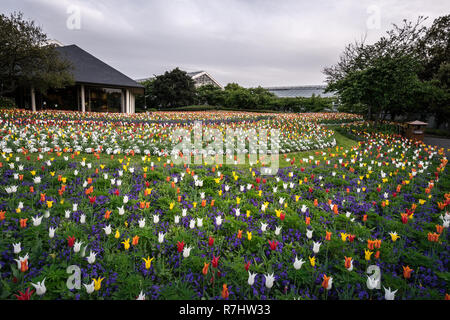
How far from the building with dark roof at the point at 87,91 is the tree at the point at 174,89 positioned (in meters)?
10.7

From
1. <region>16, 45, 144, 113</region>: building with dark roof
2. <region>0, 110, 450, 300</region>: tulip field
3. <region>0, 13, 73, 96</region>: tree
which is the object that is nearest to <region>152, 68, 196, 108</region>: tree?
<region>16, 45, 144, 113</region>: building with dark roof

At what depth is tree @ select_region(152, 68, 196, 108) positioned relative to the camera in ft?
132

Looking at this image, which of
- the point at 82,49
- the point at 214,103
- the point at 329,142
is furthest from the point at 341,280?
the point at 214,103

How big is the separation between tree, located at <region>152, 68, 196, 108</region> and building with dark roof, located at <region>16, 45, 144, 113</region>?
10746 mm

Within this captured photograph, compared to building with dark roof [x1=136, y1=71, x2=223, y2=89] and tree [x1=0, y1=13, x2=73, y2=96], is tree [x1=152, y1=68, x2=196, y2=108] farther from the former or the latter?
tree [x1=0, y1=13, x2=73, y2=96]

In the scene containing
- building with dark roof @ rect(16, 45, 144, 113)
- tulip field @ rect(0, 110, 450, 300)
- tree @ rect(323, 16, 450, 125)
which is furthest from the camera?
building with dark roof @ rect(16, 45, 144, 113)

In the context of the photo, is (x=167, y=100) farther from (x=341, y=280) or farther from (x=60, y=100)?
(x=341, y=280)

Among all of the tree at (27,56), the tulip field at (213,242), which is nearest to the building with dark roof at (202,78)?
the tree at (27,56)

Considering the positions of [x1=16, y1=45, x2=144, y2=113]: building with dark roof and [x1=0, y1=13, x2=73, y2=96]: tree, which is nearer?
[x1=0, y1=13, x2=73, y2=96]: tree

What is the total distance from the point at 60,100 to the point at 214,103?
84.6ft

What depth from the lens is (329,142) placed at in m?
11.3

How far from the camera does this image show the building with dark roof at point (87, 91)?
77.6 feet

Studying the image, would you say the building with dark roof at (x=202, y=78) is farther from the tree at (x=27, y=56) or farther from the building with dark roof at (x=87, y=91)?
the tree at (x=27, y=56)

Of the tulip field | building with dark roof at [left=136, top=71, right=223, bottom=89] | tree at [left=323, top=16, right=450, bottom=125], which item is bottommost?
the tulip field
